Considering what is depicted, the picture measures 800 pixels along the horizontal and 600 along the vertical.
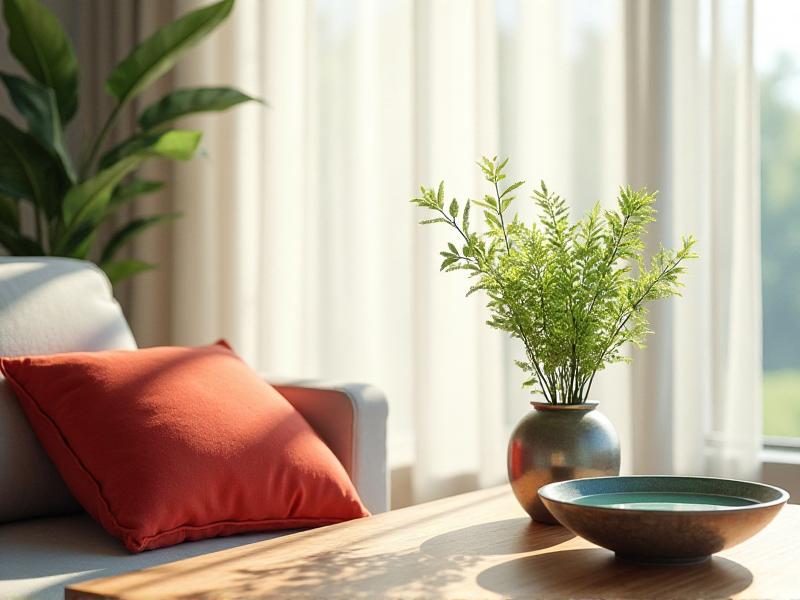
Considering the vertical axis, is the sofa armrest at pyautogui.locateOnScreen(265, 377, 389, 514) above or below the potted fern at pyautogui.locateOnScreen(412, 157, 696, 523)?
below

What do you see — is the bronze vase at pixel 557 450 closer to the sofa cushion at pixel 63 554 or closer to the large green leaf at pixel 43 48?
the sofa cushion at pixel 63 554

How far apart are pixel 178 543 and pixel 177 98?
→ 1.37 m

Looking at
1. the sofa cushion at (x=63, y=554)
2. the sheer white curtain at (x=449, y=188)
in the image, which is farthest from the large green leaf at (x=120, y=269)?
the sofa cushion at (x=63, y=554)

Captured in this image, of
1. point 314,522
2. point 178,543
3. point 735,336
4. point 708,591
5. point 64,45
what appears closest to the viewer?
point 708,591

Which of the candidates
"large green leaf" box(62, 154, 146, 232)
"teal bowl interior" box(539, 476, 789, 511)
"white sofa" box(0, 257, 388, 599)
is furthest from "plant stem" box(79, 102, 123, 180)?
"teal bowl interior" box(539, 476, 789, 511)

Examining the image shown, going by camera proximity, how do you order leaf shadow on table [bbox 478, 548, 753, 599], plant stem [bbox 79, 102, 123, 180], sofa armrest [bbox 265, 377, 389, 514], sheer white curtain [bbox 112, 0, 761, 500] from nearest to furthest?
leaf shadow on table [bbox 478, 548, 753, 599], sofa armrest [bbox 265, 377, 389, 514], sheer white curtain [bbox 112, 0, 761, 500], plant stem [bbox 79, 102, 123, 180]

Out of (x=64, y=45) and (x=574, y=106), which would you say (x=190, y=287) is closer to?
(x=64, y=45)

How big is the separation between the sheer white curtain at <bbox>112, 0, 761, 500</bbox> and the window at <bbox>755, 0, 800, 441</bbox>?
0.16 meters

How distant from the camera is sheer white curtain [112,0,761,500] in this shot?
2.23 metres

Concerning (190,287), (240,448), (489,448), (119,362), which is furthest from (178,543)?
(190,287)

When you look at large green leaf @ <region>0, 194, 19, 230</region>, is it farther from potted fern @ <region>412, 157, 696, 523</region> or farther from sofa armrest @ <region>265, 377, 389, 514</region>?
potted fern @ <region>412, 157, 696, 523</region>

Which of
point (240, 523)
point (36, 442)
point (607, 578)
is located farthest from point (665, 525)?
point (36, 442)

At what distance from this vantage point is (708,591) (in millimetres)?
906

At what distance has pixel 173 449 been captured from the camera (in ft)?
4.69
